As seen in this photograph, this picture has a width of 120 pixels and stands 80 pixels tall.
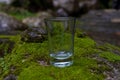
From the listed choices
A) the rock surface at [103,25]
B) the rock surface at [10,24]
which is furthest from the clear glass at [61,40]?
the rock surface at [103,25]

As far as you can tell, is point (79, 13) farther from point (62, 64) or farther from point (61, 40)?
point (62, 64)

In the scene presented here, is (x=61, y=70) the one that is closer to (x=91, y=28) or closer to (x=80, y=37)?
(x=80, y=37)

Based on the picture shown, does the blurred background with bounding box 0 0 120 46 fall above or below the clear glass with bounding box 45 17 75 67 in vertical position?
below

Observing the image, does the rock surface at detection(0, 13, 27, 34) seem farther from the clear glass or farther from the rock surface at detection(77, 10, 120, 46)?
the clear glass

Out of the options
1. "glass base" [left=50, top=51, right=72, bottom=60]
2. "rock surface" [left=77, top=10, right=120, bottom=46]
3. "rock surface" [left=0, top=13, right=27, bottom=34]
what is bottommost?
"rock surface" [left=77, top=10, right=120, bottom=46]

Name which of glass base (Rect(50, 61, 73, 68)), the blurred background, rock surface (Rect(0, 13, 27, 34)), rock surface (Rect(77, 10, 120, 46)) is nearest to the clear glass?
glass base (Rect(50, 61, 73, 68))

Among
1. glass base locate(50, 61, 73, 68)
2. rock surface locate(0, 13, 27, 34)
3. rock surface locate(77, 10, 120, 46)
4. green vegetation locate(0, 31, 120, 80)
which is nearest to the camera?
green vegetation locate(0, 31, 120, 80)
